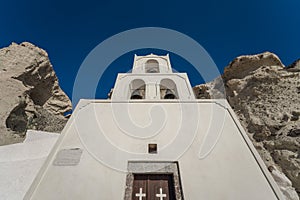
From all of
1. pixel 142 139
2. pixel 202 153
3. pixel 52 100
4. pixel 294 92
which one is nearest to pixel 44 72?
pixel 52 100

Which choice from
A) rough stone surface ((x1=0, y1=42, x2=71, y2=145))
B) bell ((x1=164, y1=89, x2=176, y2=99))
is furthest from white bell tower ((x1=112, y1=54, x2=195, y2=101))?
rough stone surface ((x1=0, y1=42, x2=71, y2=145))

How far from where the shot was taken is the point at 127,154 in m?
5.15

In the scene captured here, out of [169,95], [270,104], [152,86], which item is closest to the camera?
[152,86]

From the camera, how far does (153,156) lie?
509 cm

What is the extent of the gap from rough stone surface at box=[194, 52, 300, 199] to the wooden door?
5.16m

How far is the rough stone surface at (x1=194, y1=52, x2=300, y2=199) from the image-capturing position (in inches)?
384

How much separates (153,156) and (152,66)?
9824 millimetres

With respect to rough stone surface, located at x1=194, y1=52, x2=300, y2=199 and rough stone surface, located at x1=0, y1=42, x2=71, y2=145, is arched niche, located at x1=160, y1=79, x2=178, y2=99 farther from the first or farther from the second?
rough stone surface, located at x1=0, y1=42, x2=71, y2=145

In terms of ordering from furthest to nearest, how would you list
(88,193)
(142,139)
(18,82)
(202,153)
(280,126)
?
(18,82)
(280,126)
(142,139)
(202,153)
(88,193)

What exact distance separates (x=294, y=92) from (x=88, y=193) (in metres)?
14.9

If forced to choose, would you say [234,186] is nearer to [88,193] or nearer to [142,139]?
[142,139]

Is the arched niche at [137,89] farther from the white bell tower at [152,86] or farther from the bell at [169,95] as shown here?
the bell at [169,95]

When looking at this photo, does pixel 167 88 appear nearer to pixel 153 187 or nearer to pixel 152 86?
pixel 152 86

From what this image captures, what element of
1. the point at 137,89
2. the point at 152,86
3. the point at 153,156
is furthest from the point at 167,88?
the point at 153,156
